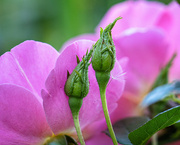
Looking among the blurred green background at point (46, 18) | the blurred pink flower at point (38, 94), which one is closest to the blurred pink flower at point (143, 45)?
the blurred pink flower at point (38, 94)

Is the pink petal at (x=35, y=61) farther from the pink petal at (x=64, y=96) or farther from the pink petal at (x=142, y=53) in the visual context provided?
the pink petal at (x=142, y=53)

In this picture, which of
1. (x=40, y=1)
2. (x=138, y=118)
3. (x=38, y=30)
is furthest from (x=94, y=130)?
(x=40, y=1)

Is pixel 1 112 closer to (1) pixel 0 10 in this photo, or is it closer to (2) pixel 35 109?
(2) pixel 35 109

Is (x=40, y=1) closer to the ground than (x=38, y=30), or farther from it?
farther from it

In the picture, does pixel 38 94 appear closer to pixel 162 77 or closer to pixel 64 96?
pixel 64 96

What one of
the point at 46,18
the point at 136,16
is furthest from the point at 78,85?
the point at 46,18

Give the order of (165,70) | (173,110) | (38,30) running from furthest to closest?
(38,30)
(165,70)
(173,110)

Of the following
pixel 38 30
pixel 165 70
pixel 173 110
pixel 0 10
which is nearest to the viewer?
pixel 173 110
